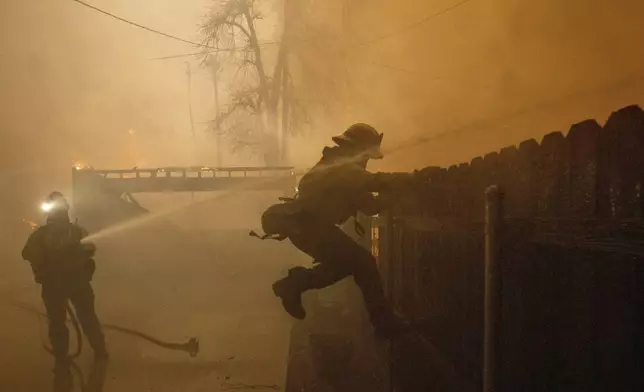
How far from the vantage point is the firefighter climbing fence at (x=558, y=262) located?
142 centimetres

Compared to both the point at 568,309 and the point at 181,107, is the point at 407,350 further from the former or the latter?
the point at 181,107

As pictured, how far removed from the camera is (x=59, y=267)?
5.55 meters

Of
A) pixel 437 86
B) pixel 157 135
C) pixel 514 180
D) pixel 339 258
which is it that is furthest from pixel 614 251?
pixel 157 135

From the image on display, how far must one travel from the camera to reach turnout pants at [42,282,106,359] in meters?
5.48

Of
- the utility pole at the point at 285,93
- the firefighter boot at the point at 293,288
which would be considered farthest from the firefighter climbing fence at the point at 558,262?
the utility pole at the point at 285,93

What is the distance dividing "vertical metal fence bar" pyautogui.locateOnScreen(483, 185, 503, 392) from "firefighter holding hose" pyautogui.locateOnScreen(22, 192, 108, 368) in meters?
4.39

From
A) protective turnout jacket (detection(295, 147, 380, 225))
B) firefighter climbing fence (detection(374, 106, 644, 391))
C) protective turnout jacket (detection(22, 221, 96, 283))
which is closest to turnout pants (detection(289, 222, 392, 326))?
protective turnout jacket (detection(295, 147, 380, 225))

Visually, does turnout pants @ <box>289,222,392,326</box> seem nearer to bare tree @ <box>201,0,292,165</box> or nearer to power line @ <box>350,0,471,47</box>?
power line @ <box>350,0,471,47</box>

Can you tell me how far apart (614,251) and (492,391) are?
0.94 m

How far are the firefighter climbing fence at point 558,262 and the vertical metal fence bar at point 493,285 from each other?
25mm

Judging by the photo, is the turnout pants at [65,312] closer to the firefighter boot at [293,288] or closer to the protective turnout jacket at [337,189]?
the firefighter boot at [293,288]

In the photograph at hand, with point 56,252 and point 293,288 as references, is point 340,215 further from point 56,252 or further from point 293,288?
point 56,252

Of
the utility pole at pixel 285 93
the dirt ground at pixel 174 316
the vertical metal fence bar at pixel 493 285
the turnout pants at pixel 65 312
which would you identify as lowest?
the dirt ground at pixel 174 316

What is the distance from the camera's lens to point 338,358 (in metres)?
4.70
